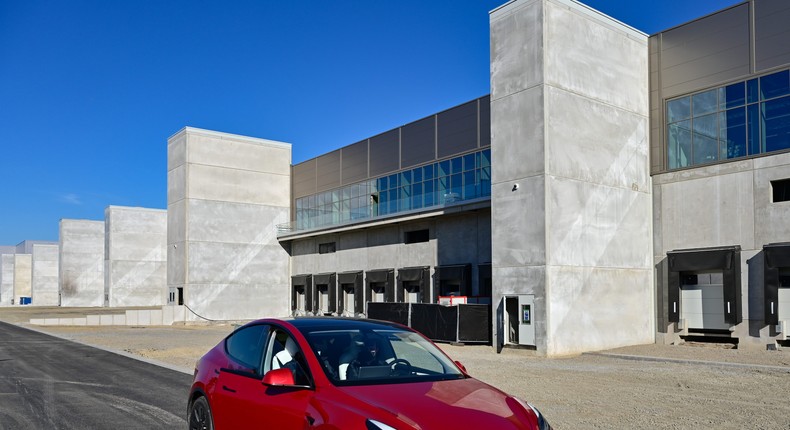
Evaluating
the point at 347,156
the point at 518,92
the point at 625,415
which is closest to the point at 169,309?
the point at 347,156

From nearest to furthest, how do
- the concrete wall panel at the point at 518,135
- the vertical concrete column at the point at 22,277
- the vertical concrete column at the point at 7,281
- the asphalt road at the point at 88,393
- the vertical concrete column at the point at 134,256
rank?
1. the asphalt road at the point at 88,393
2. the concrete wall panel at the point at 518,135
3. the vertical concrete column at the point at 134,256
4. the vertical concrete column at the point at 22,277
5. the vertical concrete column at the point at 7,281

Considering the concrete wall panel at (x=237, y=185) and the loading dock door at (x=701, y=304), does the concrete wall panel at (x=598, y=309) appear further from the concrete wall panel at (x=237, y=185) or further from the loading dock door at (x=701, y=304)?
the concrete wall panel at (x=237, y=185)

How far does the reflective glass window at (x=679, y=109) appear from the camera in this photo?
26.4m

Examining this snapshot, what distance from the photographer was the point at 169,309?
48000 mm

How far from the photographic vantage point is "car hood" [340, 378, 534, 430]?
15.5ft

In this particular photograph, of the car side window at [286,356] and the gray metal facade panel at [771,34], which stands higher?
the gray metal facade panel at [771,34]

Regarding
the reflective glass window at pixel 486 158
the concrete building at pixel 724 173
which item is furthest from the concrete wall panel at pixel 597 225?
the reflective glass window at pixel 486 158

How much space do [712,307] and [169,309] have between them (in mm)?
35422

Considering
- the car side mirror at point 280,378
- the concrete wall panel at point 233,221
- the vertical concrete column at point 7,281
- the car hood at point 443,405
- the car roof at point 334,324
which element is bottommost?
the vertical concrete column at point 7,281

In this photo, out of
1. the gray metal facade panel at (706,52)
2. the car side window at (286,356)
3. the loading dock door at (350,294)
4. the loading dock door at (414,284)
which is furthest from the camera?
the loading dock door at (350,294)

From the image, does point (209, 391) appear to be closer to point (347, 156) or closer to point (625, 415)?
point (625, 415)

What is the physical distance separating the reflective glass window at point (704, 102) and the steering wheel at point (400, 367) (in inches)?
914

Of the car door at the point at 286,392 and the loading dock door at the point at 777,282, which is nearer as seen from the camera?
the car door at the point at 286,392

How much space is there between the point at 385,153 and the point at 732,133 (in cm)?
2207
